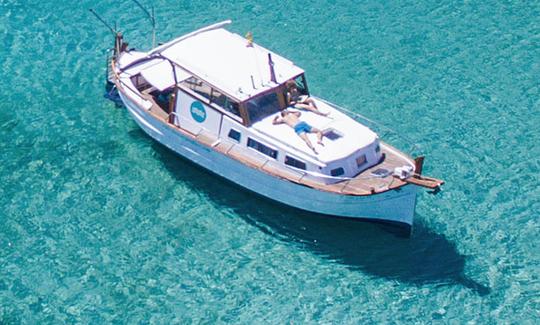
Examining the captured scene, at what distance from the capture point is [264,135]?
33812 millimetres

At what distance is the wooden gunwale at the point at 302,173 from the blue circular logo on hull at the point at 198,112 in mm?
613

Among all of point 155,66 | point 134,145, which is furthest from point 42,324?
point 155,66

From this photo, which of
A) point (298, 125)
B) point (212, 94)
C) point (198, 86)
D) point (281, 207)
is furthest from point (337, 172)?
point (198, 86)

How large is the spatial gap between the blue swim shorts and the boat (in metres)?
0.24

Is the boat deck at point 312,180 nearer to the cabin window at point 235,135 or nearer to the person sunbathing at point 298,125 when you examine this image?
the cabin window at point 235,135

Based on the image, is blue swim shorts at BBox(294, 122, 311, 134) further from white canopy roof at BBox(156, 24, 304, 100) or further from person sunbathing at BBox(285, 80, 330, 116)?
white canopy roof at BBox(156, 24, 304, 100)

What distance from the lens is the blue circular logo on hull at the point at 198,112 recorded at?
116ft

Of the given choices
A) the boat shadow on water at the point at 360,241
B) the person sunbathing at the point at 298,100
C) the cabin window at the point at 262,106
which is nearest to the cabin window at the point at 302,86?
the person sunbathing at the point at 298,100

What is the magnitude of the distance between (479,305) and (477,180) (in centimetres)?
761

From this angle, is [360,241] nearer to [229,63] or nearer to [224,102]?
[224,102]

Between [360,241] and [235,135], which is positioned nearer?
[360,241]

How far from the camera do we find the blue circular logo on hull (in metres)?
35.4

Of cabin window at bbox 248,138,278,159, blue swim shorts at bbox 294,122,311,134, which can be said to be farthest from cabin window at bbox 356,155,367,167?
cabin window at bbox 248,138,278,159

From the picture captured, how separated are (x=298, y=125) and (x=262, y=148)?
188 centimetres
